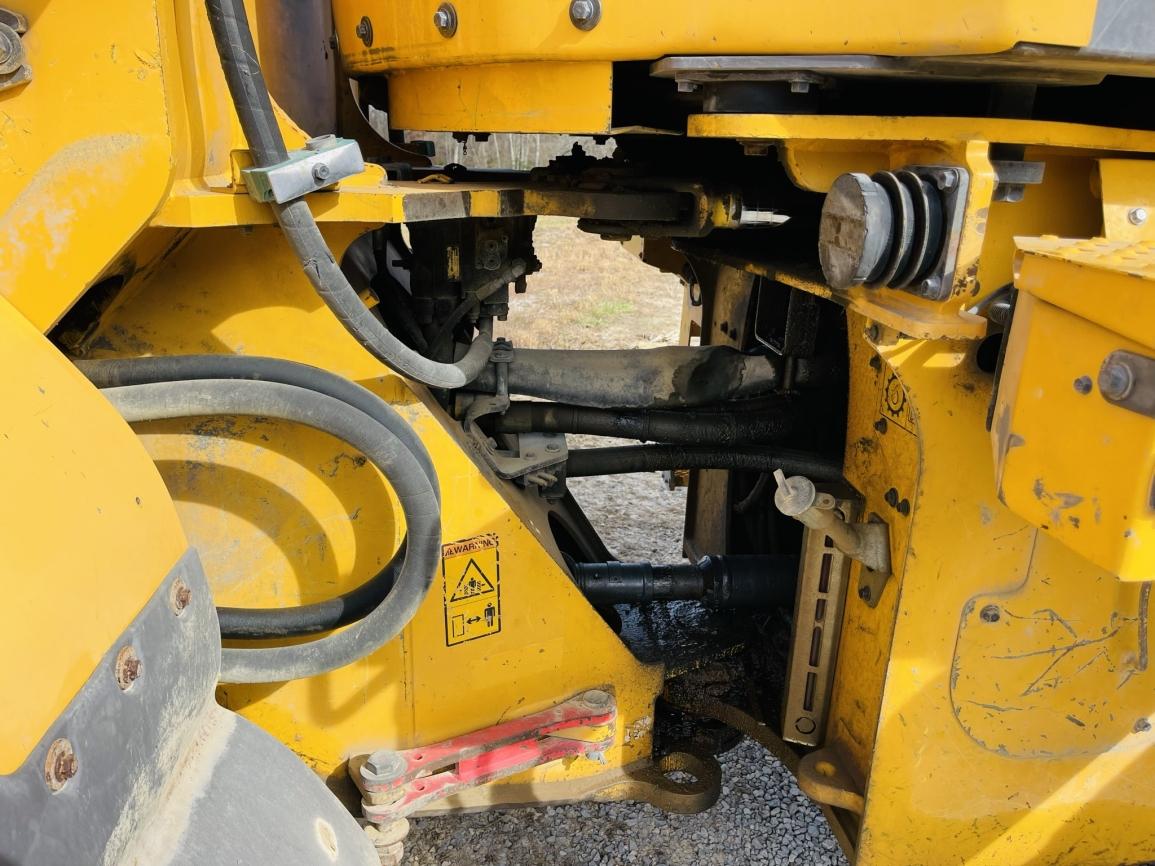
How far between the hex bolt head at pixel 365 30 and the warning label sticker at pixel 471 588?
857 millimetres

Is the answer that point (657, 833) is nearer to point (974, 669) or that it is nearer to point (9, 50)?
point (974, 669)

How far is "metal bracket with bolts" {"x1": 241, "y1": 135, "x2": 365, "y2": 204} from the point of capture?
1134 millimetres

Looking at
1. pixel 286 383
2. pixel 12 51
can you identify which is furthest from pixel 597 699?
pixel 12 51

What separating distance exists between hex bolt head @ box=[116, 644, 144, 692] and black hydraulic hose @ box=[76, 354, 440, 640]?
53 centimetres

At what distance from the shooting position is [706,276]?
2482 mm

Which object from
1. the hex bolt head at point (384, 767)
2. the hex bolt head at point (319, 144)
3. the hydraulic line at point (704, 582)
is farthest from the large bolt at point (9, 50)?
the hydraulic line at point (704, 582)

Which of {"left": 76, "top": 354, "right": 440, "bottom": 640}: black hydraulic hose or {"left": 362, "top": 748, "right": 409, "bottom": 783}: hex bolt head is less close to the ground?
{"left": 76, "top": 354, "right": 440, "bottom": 640}: black hydraulic hose

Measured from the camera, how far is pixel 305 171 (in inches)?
45.6

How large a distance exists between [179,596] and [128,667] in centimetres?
11

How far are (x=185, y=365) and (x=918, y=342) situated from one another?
1.05m

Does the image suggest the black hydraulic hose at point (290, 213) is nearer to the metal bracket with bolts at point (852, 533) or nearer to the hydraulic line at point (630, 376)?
the hydraulic line at point (630, 376)

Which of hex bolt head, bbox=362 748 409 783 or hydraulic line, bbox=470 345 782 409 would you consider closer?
hex bolt head, bbox=362 748 409 783

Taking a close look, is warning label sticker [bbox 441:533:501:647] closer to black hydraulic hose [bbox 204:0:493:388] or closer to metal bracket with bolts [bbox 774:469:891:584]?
black hydraulic hose [bbox 204:0:493:388]

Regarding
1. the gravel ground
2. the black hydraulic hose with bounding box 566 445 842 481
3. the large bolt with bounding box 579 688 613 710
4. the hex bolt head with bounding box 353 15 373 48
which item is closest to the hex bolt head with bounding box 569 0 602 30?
the hex bolt head with bounding box 353 15 373 48
